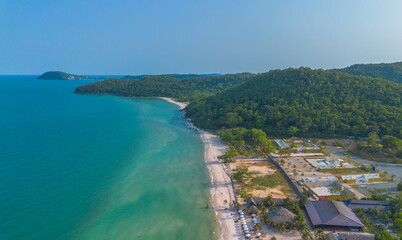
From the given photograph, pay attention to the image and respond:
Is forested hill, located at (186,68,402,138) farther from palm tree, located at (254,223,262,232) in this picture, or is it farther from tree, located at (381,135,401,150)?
palm tree, located at (254,223,262,232)

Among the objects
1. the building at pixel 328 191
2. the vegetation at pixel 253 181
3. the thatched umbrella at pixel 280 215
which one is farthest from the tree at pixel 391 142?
the thatched umbrella at pixel 280 215

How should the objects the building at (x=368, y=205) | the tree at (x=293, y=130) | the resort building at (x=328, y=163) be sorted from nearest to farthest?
the building at (x=368, y=205)
the resort building at (x=328, y=163)
the tree at (x=293, y=130)

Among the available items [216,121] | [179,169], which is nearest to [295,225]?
[179,169]

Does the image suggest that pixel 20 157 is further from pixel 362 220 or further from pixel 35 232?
pixel 362 220

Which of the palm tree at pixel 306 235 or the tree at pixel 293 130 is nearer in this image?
the palm tree at pixel 306 235

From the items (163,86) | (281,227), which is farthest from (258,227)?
(163,86)

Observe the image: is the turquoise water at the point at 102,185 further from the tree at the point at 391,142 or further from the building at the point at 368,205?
the tree at the point at 391,142

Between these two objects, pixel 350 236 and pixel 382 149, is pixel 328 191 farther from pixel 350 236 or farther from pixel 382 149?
pixel 382 149
